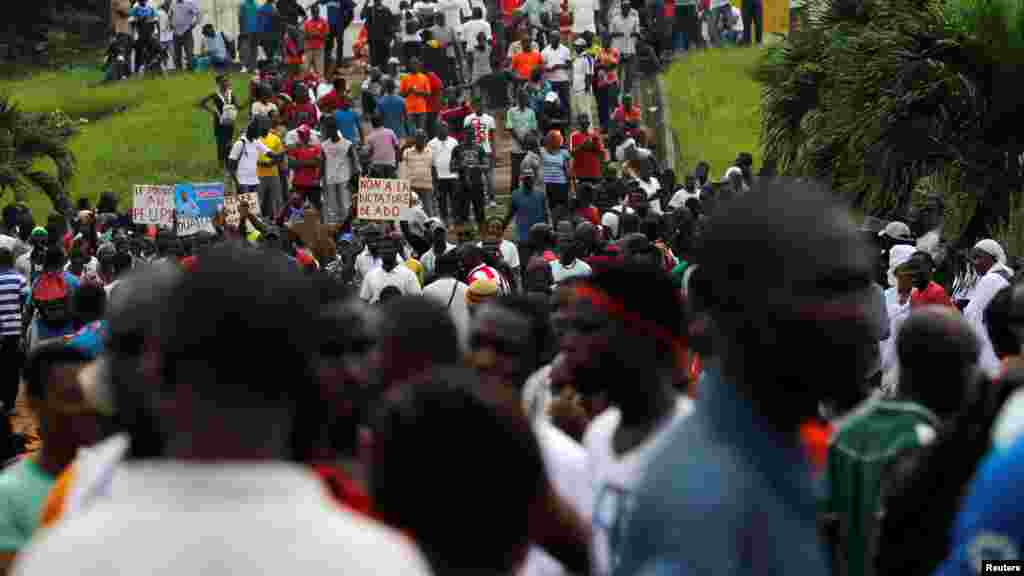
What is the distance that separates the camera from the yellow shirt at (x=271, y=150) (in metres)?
23.0

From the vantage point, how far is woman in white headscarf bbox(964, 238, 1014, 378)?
422 inches

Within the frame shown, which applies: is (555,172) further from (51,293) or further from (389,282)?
(51,293)

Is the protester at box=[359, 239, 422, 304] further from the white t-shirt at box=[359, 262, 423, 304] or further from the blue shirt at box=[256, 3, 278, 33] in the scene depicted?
the blue shirt at box=[256, 3, 278, 33]

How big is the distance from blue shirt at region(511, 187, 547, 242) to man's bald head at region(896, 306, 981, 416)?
632 inches

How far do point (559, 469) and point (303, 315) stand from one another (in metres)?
1.77

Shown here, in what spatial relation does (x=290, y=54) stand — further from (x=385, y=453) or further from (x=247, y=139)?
(x=385, y=453)

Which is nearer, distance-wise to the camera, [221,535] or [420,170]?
[221,535]

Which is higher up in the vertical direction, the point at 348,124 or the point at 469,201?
the point at 348,124

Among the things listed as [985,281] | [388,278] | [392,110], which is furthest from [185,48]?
[985,281]

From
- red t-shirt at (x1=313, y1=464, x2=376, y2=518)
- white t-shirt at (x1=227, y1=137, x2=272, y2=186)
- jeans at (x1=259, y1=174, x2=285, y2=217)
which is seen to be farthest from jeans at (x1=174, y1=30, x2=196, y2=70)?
red t-shirt at (x1=313, y1=464, x2=376, y2=518)

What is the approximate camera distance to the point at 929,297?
10578mm

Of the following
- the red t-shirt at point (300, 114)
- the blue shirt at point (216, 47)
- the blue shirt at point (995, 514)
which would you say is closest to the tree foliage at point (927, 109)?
the red t-shirt at point (300, 114)

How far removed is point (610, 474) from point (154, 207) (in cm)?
1675

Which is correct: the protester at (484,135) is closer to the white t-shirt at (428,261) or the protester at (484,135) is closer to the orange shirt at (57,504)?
the white t-shirt at (428,261)
